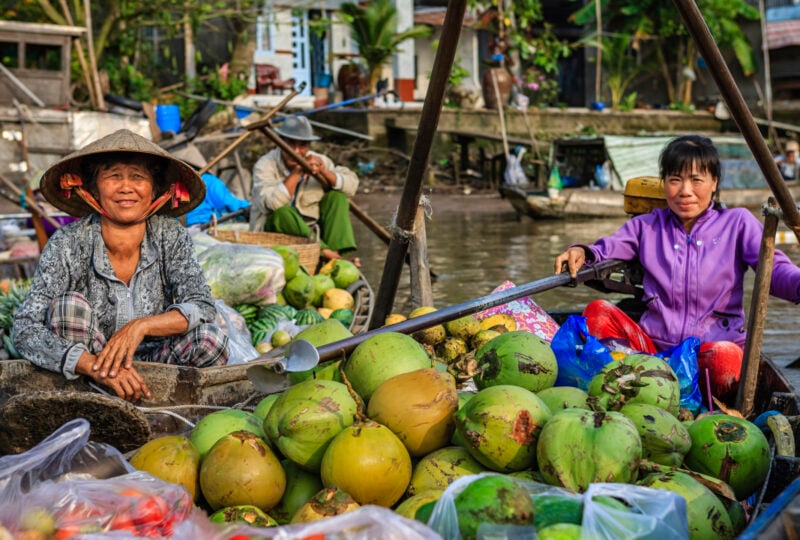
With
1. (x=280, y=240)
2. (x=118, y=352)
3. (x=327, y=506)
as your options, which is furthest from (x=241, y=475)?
(x=280, y=240)

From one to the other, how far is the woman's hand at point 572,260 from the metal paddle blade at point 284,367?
1170 mm

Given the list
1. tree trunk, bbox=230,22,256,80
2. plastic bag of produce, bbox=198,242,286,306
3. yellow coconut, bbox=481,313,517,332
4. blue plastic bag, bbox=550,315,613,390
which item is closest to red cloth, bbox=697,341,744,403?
blue plastic bag, bbox=550,315,613,390

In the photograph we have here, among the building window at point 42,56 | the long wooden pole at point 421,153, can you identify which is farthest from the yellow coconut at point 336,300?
the building window at point 42,56

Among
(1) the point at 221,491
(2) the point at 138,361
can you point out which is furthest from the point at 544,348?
(2) the point at 138,361

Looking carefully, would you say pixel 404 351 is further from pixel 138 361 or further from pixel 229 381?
pixel 138 361

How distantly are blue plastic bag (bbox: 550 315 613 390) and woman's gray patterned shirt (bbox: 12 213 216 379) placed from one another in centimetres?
132

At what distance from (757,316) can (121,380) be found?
206cm

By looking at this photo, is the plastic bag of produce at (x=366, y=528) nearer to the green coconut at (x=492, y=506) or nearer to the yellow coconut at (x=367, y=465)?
the green coconut at (x=492, y=506)

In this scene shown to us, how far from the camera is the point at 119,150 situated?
9.53 feet

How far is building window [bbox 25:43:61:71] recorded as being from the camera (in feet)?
36.4

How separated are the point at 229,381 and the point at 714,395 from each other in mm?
1708

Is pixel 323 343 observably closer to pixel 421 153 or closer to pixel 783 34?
pixel 421 153

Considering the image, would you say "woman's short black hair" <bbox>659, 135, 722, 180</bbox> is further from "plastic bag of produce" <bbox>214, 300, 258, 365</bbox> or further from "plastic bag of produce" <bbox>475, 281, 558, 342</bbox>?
"plastic bag of produce" <bbox>214, 300, 258, 365</bbox>

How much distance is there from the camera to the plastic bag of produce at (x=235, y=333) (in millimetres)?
3605
